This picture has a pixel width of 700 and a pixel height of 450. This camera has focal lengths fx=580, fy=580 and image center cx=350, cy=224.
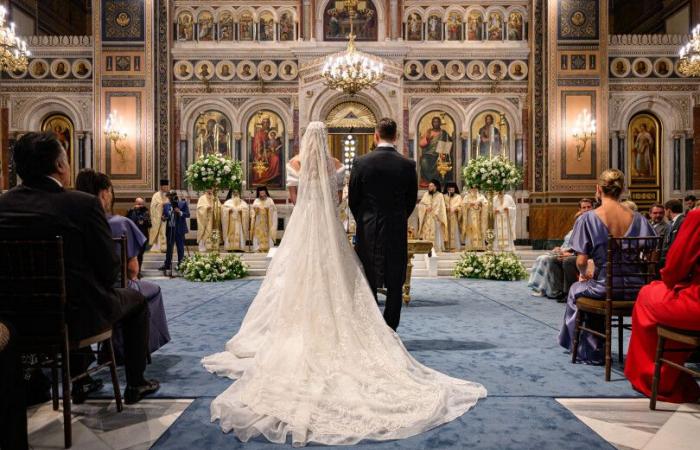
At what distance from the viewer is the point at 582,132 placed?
15734 millimetres

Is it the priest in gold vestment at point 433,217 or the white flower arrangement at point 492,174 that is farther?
the priest in gold vestment at point 433,217

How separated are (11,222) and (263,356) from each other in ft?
5.62

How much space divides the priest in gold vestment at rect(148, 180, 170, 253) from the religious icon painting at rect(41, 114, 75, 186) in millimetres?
4200

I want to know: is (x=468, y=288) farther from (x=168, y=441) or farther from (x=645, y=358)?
(x=168, y=441)

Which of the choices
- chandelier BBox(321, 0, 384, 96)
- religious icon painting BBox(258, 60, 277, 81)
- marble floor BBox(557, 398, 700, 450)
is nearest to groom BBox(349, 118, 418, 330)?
marble floor BBox(557, 398, 700, 450)

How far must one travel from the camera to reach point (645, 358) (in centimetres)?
390

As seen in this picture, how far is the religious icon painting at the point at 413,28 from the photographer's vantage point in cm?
1686

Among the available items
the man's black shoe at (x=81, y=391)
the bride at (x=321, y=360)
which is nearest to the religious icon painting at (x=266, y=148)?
the bride at (x=321, y=360)

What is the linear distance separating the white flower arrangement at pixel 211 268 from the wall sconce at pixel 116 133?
5620 millimetres

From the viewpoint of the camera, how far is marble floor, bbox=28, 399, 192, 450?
3.07m

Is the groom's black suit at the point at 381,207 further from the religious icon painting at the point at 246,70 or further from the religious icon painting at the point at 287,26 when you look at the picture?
the religious icon painting at the point at 287,26

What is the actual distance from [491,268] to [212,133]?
9.25 meters

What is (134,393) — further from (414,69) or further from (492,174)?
(414,69)

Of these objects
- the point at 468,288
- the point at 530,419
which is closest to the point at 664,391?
the point at 530,419
